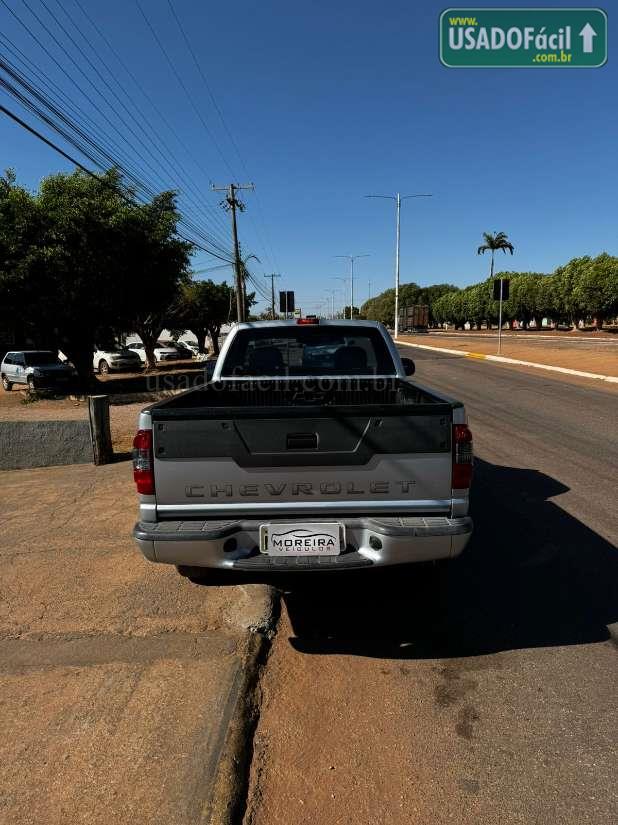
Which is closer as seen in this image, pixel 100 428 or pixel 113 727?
pixel 113 727

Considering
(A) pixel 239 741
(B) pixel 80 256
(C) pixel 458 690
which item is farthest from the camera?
(B) pixel 80 256

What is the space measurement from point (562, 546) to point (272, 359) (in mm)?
2942

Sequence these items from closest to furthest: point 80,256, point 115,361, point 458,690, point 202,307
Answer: point 458,690 < point 80,256 < point 115,361 < point 202,307

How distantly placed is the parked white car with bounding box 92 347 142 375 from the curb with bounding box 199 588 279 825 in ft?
95.3

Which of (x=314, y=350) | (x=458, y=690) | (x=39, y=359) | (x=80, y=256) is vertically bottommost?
(x=458, y=690)

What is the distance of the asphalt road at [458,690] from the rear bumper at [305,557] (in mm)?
619

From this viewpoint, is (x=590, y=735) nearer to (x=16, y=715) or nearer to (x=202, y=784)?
(x=202, y=784)

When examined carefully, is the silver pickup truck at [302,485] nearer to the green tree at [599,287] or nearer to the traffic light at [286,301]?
the traffic light at [286,301]

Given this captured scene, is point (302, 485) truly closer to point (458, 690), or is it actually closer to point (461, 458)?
point (461, 458)

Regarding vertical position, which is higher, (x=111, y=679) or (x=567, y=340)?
(x=567, y=340)

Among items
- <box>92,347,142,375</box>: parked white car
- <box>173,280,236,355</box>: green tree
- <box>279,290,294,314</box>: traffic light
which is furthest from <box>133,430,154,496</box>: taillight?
<box>173,280,236,355</box>: green tree

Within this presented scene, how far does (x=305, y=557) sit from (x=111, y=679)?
1.19 metres

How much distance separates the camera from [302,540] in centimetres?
287

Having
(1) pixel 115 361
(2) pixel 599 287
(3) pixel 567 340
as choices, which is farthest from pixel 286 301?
(2) pixel 599 287
